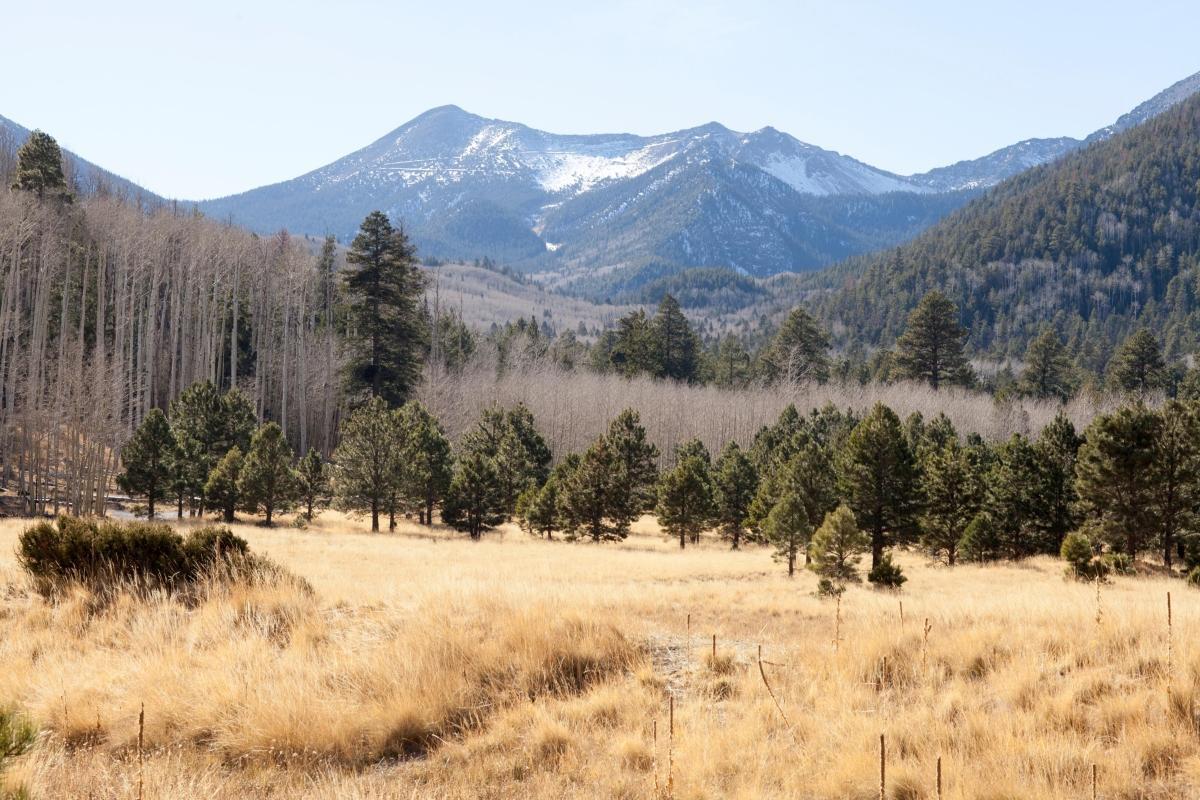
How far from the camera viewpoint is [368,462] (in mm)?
38594

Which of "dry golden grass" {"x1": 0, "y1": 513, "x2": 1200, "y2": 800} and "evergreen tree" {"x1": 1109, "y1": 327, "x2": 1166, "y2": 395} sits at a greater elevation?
"evergreen tree" {"x1": 1109, "y1": 327, "x2": 1166, "y2": 395}

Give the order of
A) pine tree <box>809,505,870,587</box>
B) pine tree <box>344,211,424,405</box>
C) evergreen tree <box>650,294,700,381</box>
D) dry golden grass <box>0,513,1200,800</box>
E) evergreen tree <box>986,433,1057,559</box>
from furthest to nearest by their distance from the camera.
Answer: evergreen tree <box>650,294,700,381</box>, pine tree <box>344,211,424,405</box>, evergreen tree <box>986,433,1057,559</box>, pine tree <box>809,505,870,587</box>, dry golden grass <box>0,513,1200,800</box>

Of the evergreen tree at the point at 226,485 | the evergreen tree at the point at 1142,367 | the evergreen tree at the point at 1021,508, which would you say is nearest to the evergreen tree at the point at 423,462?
the evergreen tree at the point at 226,485

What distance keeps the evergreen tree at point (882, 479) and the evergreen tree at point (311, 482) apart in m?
27.1

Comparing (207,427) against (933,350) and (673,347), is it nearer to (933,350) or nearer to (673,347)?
(673,347)

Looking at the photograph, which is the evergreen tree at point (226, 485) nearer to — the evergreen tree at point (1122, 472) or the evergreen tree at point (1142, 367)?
the evergreen tree at point (1122, 472)

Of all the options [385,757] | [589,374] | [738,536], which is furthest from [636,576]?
[589,374]

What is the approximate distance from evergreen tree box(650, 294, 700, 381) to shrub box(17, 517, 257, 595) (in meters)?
88.4

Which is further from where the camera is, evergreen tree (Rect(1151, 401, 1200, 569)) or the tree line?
evergreen tree (Rect(1151, 401, 1200, 569))

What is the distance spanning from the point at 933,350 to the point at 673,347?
3171cm

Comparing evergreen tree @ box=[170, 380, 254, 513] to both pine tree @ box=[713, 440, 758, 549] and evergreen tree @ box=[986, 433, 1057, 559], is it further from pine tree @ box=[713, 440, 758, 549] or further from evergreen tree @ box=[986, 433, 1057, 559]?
evergreen tree @ box=[986, 433, 1057, 559]

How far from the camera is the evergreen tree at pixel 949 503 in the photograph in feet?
120

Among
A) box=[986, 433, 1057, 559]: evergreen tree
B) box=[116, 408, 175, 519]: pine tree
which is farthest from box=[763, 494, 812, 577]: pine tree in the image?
box=[116, 408, 175, 519]: pine tree

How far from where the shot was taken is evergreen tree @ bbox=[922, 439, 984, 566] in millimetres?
36500
